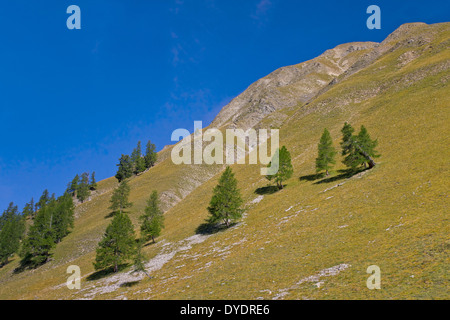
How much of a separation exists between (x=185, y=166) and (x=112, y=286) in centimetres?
8293

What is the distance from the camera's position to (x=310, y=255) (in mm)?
24172

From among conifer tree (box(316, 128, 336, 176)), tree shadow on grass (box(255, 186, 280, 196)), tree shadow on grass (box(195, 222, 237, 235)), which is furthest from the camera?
tree shadow on grass (box(255, 186, 280, 196))

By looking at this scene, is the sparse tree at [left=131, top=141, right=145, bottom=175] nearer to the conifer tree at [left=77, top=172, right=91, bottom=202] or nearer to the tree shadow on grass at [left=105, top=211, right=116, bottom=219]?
the conifer tree at [left=77, top=172, right=91, bottom=202]

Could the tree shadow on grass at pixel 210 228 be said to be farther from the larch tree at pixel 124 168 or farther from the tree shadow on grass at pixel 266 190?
the larch tree at pixel 124 168

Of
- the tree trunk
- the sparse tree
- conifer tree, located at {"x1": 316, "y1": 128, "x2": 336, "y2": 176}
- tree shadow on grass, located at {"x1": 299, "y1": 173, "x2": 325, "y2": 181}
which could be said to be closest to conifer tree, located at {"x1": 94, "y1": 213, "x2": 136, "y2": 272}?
tree shadow on grass, located at {"x1": 299, "y1": 173, "x2": 325, "y2": 181}

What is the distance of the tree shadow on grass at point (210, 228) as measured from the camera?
157 feet

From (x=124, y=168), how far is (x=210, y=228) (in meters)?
98.3

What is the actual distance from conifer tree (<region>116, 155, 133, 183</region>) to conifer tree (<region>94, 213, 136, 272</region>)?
9203 cm

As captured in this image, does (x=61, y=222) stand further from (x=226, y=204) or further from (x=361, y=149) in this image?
(x=361, y=149)

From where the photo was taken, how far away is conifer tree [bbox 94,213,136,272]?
4284 cm

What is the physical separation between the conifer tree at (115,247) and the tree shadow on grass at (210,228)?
46.7ft

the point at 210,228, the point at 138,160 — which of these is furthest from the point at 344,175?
the point at 138,160

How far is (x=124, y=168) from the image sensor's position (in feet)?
432
